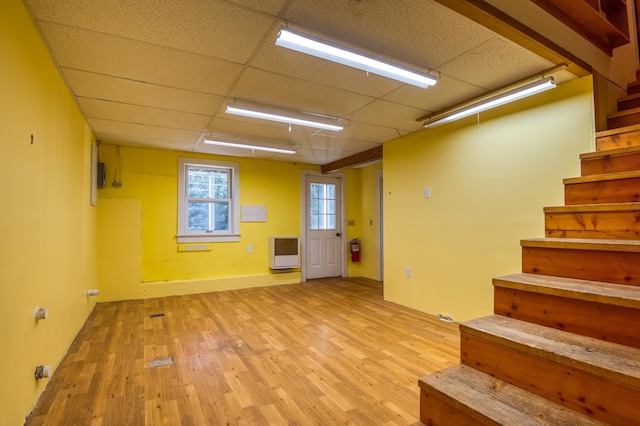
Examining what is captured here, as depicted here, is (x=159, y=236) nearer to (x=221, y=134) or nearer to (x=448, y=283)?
(x=221, y=134)

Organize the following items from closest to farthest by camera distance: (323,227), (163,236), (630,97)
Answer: (630,97), (163,236), (323,227)

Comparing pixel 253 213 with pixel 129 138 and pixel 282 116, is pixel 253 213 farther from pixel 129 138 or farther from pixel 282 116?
pixel 282 116

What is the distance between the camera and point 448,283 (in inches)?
142

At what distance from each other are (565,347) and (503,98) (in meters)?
2.30

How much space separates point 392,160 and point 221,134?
95.2 inches

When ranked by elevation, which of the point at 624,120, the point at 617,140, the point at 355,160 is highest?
the point at 355,160

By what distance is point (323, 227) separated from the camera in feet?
21.4

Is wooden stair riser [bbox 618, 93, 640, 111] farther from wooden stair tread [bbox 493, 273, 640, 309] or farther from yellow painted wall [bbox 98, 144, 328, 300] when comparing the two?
yellow painted wall [bbox 98, 144, 328, 300]

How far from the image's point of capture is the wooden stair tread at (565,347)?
40.2 inches

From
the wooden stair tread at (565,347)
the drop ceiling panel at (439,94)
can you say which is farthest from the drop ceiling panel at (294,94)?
the wooden stair tread at (565,347)

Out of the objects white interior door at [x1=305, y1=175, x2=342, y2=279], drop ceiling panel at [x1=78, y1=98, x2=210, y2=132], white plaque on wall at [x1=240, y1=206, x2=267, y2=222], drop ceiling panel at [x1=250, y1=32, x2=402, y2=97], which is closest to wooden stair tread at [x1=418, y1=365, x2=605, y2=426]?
drop ceiling panel at [x1=250, y1=32, x2=402, y2=97]

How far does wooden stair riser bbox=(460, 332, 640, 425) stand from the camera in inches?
39.7

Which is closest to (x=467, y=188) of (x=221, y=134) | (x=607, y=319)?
(x=607, y=319)

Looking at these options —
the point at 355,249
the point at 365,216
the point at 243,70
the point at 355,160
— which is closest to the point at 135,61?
the point at 243,70
